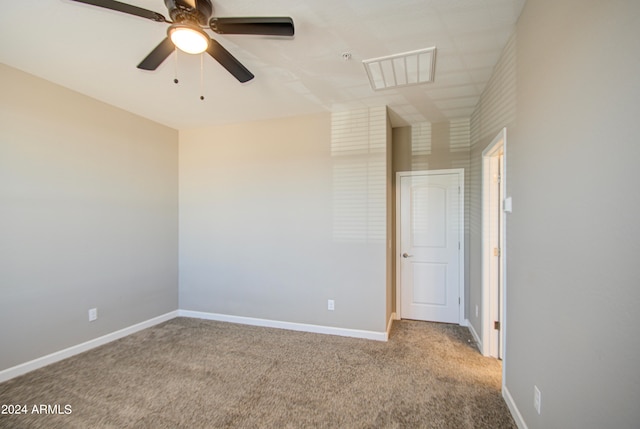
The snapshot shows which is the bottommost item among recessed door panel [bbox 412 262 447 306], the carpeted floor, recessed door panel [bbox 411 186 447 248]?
the carpeted floor

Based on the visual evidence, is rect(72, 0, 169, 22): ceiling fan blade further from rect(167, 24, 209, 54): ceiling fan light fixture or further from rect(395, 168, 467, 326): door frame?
rect(395, 168, 467, 326): door frame

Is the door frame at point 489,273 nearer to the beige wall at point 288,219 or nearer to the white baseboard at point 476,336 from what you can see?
the white baseboard at point 476,336

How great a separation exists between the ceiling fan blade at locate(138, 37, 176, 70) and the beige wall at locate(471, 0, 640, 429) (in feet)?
6.79

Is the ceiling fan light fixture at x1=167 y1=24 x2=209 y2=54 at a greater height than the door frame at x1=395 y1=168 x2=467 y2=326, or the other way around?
the ceiling fan light fixture at x1=167 y1=24 x2=209 y2=54

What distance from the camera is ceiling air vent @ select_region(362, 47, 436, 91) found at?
6.89ft

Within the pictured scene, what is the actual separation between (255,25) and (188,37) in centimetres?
40

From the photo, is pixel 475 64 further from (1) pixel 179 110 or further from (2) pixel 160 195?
(2) pixel 160 195

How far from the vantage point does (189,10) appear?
1.45 meters

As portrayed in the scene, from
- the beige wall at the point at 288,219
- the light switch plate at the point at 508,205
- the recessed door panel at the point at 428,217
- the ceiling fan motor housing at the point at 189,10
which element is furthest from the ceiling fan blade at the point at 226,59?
the recessed door panel at the point at 428,217

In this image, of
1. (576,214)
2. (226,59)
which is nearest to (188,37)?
(226,59)

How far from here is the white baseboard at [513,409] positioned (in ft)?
5.51

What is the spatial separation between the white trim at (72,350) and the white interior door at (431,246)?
3.35 meters

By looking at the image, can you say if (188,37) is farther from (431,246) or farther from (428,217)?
(431,246)

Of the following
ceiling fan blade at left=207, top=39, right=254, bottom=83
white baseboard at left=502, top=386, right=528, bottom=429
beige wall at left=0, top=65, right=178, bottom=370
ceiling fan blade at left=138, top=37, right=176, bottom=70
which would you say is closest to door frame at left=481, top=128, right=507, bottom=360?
white baseboard at left=502, top=386, right=528, bottom=429
